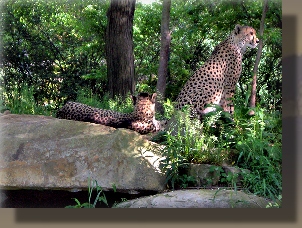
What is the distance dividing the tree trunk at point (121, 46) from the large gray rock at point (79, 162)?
3778 millimetres

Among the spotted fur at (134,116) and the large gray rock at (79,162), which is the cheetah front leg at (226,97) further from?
the large gray rock at (79,162)

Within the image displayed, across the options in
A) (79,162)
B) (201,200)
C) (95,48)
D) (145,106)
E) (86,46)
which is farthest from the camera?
(95,48)

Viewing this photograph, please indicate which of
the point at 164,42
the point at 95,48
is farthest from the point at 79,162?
the point at 95,48

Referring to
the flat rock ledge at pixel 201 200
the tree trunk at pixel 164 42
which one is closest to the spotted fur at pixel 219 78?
the tree trunk at pixel 164 42

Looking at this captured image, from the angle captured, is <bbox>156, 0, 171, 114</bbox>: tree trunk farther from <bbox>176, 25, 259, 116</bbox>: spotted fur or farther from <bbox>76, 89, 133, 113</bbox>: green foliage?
<bbox>176, 25, 259, 116</bbox>: spotted fur

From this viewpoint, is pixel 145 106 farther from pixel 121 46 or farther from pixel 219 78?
pixel 121 46

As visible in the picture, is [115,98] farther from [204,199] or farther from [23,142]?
[204,199]

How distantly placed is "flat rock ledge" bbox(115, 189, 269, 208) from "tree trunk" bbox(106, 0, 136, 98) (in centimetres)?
454

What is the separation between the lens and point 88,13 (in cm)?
1210

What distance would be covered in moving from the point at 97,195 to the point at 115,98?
4.28 meters

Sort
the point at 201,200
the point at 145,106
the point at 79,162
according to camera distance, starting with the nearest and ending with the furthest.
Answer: the point at 201,200, the point at 79,162, the point at 145,106

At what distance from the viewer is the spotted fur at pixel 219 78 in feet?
23.1

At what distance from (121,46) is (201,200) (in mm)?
5025

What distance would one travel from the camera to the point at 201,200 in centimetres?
454
